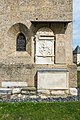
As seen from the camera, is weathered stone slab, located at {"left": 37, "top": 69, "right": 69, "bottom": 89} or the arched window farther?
the arched window

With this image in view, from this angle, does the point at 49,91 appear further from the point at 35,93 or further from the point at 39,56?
the point at 39,56

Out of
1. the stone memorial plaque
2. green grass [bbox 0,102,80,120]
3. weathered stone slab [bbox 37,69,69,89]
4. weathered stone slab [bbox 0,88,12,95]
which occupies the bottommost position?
green grass [bbox 0,102,80,120]

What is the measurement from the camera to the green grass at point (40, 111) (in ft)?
30.1

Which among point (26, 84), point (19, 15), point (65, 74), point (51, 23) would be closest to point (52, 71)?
point (65, 74)

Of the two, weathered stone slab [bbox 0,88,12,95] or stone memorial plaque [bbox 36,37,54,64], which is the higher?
stone memorial plaque [bbox 36,37,54,64]

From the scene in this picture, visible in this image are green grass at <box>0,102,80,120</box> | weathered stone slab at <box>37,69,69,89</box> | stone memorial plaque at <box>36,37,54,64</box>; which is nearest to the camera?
green grass at <box>0,102,80,120</box>

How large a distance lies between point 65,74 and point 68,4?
3486 mm

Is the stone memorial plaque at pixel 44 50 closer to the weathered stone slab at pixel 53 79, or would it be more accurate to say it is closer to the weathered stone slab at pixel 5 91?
the weathered stone slab at pixel 53 79

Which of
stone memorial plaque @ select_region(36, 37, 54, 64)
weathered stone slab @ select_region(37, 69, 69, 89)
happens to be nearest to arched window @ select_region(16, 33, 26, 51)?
stone memorial plaque @ select_region(36, 37, 54, 64)

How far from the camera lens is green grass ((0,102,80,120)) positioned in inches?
361

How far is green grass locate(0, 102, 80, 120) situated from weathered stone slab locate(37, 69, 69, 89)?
8.18 ft

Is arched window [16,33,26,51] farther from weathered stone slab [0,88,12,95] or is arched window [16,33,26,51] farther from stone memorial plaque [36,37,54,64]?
weathered stone slab [0,88,12,95]

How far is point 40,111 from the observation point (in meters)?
9.58

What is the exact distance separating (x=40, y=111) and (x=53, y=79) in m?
3.42
